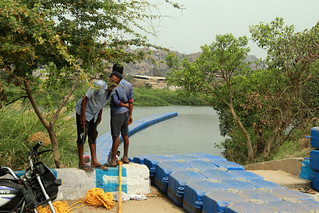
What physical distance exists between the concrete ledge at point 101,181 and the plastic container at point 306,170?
126 inches

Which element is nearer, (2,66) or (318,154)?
(2,66)

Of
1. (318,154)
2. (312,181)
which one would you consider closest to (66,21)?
(318,154)

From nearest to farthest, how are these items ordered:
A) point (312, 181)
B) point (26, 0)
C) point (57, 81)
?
point (26, 0) → point (57, 81) → point (312, 181)

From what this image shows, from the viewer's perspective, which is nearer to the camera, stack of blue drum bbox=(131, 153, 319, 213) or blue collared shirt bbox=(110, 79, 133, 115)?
stack of blue drum bbox=(131, 153, 319, 213)

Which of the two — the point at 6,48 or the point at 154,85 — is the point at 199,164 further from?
the point at 154,85

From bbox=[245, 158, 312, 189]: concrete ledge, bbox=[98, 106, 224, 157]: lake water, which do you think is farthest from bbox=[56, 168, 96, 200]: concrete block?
bbox=[98, 106, 224, 157]: lake water

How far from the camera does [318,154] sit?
601cm

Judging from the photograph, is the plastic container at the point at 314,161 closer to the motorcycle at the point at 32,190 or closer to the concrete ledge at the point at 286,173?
the concrete ledge at the point at 286,173

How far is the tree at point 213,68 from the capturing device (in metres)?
11.8

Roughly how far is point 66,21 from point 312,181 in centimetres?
519

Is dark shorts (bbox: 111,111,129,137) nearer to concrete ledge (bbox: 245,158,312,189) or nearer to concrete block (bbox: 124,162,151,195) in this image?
concrete block (bbox: 124,162,151,195)

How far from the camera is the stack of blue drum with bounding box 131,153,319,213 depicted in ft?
12.8

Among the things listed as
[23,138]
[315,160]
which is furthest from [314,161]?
[23,138]

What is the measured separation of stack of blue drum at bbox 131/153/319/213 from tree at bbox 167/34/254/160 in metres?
5.99
